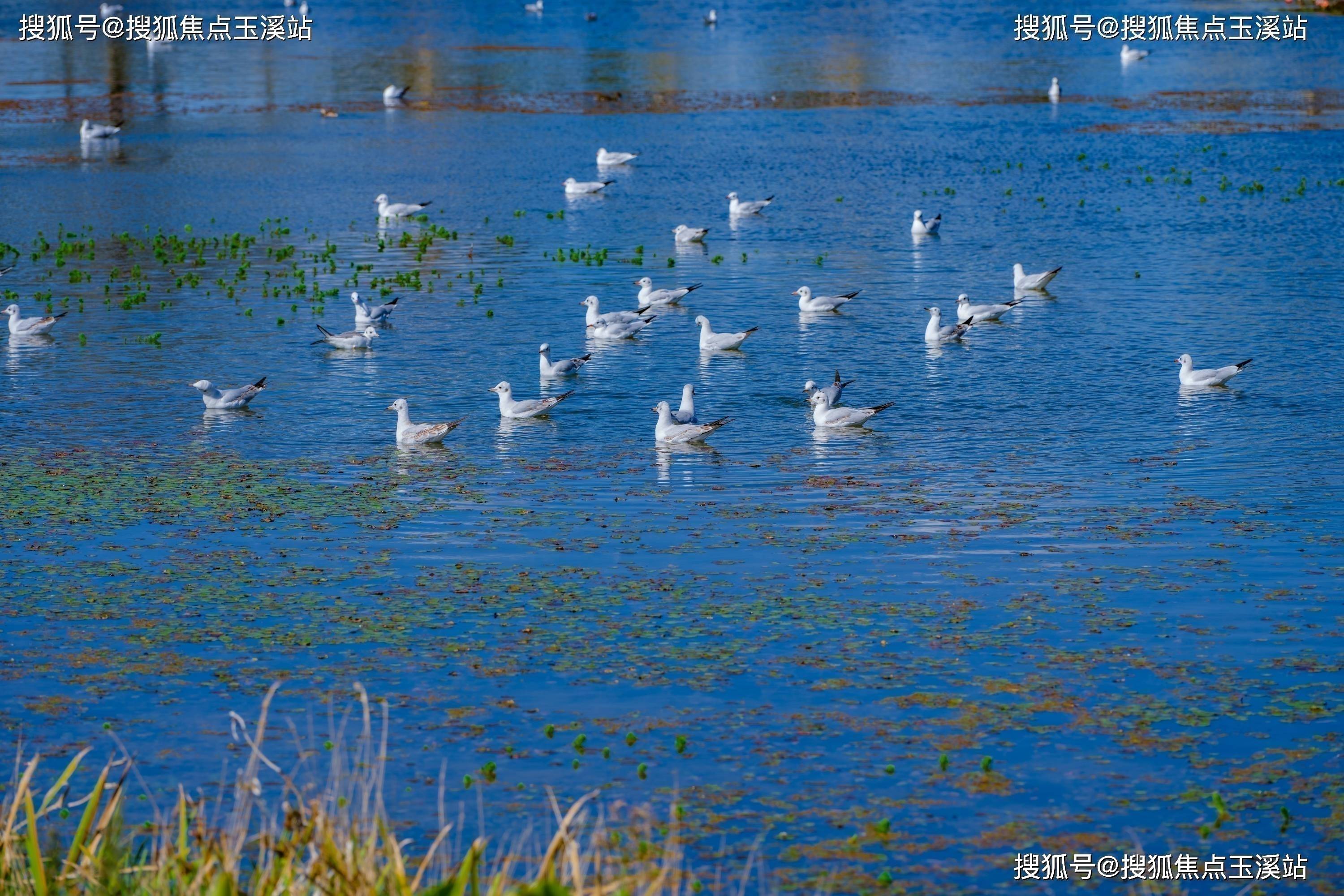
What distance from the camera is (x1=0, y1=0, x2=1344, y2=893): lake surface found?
14227 mm

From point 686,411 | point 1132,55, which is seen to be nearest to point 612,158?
point 686,411

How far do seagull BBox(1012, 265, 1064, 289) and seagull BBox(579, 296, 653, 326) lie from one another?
865cm

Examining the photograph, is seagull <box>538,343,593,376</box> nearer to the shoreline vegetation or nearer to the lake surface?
the lake surface

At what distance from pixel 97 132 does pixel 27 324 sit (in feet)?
107

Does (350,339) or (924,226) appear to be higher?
(924,226)

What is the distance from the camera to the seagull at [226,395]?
90.8 feet

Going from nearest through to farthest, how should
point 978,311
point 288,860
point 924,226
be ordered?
point 288,860 < point 978,311 < point 924,226

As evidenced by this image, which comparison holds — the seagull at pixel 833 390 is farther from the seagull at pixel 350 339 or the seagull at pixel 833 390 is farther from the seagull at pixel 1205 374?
the seagull at pixel 350 339

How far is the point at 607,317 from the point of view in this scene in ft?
110


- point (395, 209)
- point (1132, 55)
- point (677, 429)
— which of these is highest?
point (1132, 55)

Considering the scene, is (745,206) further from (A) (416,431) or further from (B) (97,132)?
(B) (97,132)

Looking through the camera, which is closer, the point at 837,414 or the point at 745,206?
the point at 837,414

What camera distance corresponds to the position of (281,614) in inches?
707

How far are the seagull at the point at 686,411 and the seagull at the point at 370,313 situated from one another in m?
9.76
